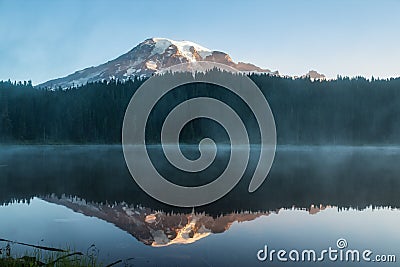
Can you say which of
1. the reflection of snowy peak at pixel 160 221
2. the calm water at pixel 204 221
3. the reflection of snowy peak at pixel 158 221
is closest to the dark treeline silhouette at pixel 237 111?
the calm water at pixel 204 221

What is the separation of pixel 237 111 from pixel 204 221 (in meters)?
96.4

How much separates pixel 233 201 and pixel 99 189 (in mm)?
8800

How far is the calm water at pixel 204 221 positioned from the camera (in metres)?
13.0

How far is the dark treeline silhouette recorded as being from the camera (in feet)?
352

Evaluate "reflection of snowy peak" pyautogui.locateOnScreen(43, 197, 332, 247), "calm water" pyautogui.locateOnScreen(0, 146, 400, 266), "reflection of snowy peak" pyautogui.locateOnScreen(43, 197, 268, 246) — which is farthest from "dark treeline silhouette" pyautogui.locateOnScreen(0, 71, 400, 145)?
"reflection of snowy peak" pyautogui.locateOnScreen(43, 197, 268, 246)

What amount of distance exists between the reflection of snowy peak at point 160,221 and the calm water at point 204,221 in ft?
0.12

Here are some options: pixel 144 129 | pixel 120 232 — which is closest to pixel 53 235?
pixel 120 232

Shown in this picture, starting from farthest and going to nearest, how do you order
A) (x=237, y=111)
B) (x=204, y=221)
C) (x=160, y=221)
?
(x=237, y=111) → (x=160, y=221) → (x=204, y=221)

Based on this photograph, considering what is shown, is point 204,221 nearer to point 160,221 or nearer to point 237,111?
point 160,221

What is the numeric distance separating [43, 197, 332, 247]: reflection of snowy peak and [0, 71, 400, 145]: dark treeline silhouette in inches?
3273

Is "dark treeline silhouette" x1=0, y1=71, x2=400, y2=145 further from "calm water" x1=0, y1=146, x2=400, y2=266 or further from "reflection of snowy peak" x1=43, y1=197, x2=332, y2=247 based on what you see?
"reflection of snowy peak" x1=43, y1=197, x2=332, y2=247

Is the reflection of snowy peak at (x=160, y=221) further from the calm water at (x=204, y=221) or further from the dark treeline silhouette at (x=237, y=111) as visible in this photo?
the dark treeline silhouette at (x=237, y=111)

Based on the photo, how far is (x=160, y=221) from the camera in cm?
1798

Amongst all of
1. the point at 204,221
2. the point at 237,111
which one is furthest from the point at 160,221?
the point at 237,111
